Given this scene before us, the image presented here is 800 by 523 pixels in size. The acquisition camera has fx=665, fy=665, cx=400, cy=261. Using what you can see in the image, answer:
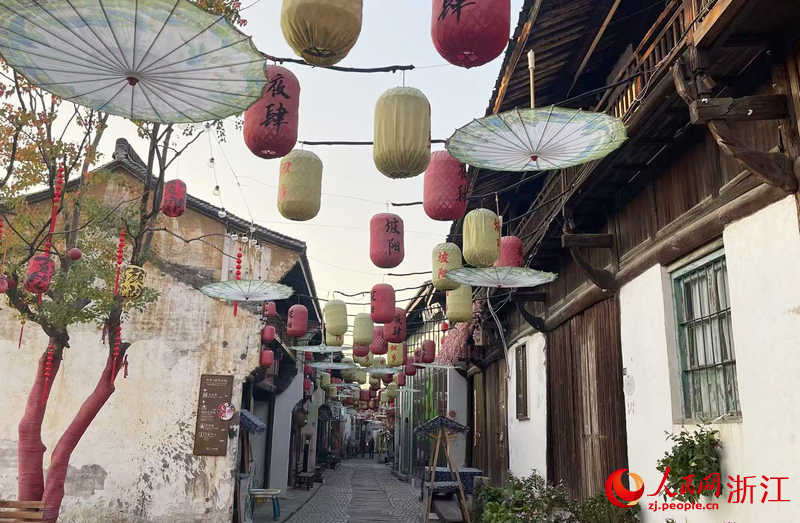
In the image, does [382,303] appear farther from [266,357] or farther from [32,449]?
[32,449]

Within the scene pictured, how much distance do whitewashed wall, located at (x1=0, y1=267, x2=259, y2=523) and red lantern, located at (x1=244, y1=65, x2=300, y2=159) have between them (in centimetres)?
940

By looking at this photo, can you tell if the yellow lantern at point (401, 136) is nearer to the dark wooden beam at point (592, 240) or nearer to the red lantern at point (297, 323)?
the dark wooden beam at point (592, 240)

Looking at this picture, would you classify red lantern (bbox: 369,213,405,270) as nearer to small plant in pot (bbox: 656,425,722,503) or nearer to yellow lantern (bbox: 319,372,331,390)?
small plant in pot (bbox: 656,425,722,503)

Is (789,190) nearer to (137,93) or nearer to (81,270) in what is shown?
(137,93)

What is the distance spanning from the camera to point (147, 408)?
15.1 meters

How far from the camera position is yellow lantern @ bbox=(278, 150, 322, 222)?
8.11 m

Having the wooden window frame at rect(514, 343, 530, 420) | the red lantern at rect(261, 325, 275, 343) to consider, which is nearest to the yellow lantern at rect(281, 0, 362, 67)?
the wooden window frame at rect(514, 343, 530, 420)

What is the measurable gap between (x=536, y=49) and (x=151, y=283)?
35.1ft

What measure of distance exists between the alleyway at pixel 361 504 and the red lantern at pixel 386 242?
8.66 m

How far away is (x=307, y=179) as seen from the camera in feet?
26.8

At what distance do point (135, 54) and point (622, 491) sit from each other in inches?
295

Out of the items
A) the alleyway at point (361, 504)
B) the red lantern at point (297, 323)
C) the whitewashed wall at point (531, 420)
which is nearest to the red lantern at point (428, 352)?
the alleyway at point (361, 504)

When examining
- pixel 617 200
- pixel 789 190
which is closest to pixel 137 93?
pixel 789 190

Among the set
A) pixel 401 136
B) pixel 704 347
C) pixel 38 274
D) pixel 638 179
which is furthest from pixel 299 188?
pixel 704 347
